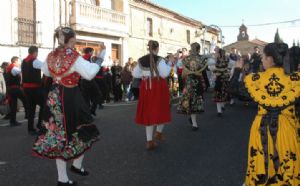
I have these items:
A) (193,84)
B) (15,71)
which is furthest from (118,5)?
(193,84)

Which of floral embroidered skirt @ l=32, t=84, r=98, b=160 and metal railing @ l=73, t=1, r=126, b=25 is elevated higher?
metal railing @ l=73, t=1, r=126, b=25

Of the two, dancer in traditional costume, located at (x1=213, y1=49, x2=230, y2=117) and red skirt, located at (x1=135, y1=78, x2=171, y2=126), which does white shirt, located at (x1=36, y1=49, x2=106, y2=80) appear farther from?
dancer in traditional costume, located at (x1=213, y1=49, x2=230, y2=117)

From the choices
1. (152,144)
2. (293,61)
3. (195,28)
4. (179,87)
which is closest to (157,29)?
(195,28)

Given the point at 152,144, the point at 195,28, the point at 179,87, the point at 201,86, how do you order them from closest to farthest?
the point at 152,144 → the point at 201,86 → the point at 179,87 → the point at 195,28

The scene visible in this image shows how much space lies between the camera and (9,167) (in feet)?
17.7

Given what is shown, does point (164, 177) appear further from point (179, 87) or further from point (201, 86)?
point (179, 87)

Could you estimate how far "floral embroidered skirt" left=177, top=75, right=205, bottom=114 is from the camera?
7984 mm

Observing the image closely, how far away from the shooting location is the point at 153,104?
6.45m

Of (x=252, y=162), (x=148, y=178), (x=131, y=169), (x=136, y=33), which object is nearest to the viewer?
(x=252, y=162)

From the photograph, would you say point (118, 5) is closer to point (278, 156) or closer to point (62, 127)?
point (62, 127)

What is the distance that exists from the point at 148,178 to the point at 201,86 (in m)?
3.84

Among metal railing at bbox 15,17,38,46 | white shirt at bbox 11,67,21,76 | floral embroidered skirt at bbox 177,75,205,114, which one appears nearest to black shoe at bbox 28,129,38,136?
white shirt at bbox 11,67,21,76

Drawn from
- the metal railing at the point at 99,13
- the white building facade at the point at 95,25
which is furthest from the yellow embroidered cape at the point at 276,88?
the metal railing at the point at 99,13

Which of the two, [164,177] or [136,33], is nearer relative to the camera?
[164,177]
